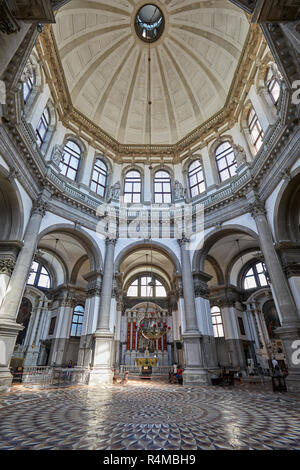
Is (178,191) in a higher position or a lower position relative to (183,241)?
higher

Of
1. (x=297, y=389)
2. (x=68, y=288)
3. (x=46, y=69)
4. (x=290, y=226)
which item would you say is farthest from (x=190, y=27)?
(x=297, y=389)

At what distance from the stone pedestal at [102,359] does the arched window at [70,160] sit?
10718 mm

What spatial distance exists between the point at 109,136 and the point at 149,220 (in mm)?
8634

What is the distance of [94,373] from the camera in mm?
11719

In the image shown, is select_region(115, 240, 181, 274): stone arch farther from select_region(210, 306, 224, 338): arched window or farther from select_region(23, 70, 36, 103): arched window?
select_region(23, 70, 36, 103): arched window

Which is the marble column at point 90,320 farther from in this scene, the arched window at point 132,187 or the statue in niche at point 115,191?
the arched window at point 132,187

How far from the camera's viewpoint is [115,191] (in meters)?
17.6

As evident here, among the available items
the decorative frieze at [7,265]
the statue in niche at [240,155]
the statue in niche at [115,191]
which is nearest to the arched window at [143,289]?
the statue in niche at [115,191]

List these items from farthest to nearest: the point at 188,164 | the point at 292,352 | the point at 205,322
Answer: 1. the point at 188,164
2. the point at 205,322
3. the point at 292,352

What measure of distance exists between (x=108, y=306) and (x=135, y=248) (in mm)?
4535

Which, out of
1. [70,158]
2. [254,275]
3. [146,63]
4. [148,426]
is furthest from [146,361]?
[146,63]

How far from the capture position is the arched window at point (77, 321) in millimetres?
18625

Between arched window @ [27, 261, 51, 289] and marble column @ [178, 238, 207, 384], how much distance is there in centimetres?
1254

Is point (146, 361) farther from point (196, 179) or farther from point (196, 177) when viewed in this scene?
point (196, 177)
